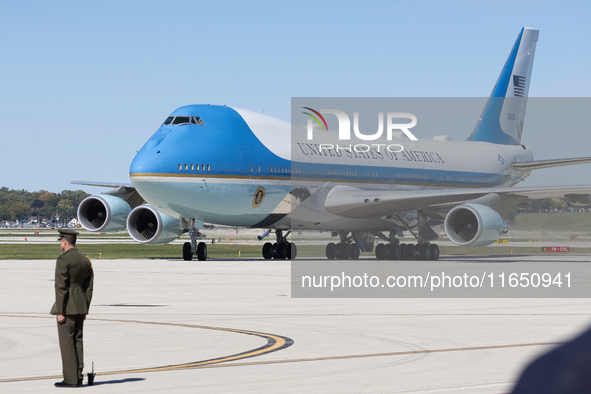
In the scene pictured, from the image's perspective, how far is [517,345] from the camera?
9219 millimetres

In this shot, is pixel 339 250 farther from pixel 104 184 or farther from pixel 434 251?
pixel 104 184

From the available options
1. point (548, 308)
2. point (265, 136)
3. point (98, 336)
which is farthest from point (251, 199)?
point (98, 336)

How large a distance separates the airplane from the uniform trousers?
1947cm

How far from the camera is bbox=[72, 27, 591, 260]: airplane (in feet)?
89.0

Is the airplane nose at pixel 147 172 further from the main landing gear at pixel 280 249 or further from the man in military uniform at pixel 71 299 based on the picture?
the man in military uniform at pixel 71 299

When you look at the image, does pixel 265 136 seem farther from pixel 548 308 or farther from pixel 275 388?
pixel 275 388

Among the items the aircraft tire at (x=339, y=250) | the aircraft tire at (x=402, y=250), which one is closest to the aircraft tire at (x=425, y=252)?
the aircraft tire at (x=402, y=250)

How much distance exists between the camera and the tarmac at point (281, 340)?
277 inches

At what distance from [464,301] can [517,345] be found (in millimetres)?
6125

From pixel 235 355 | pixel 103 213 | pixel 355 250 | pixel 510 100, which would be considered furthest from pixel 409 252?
pixel 235 355

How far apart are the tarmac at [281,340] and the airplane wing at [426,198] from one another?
495 inches

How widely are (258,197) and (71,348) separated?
2187 centimetres

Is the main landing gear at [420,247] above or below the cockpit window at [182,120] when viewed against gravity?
below

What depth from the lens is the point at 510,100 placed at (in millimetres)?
42812
